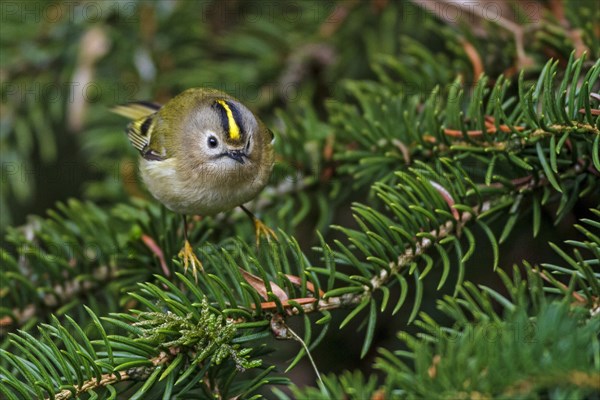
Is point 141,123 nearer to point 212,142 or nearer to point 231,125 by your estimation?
point 212,142

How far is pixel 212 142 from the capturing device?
8.29ft

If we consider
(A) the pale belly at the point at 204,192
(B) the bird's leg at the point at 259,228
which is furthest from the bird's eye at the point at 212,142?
(B) the bird's leg at the point at 259,228

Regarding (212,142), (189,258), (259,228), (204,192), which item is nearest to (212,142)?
(212,142)

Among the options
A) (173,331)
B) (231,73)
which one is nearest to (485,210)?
(173,331)

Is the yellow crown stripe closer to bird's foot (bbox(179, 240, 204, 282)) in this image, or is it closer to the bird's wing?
the bird's wing

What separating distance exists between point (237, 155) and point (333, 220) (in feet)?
1.39

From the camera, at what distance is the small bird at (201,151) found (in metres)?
2.20

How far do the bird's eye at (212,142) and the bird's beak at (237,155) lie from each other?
9 cm

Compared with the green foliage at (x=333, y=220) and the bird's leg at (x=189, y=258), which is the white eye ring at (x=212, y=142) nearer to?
the green foliage at (x=333, y=220)

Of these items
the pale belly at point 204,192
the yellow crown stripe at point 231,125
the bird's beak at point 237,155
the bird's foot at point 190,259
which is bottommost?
the bird's foot at point 190,259

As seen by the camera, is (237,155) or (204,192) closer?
(204,192)

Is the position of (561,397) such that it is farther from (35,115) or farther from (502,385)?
(35,115)

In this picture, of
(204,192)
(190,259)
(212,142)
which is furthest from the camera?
(212,142)

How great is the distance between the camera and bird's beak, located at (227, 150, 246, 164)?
93.0 inches
